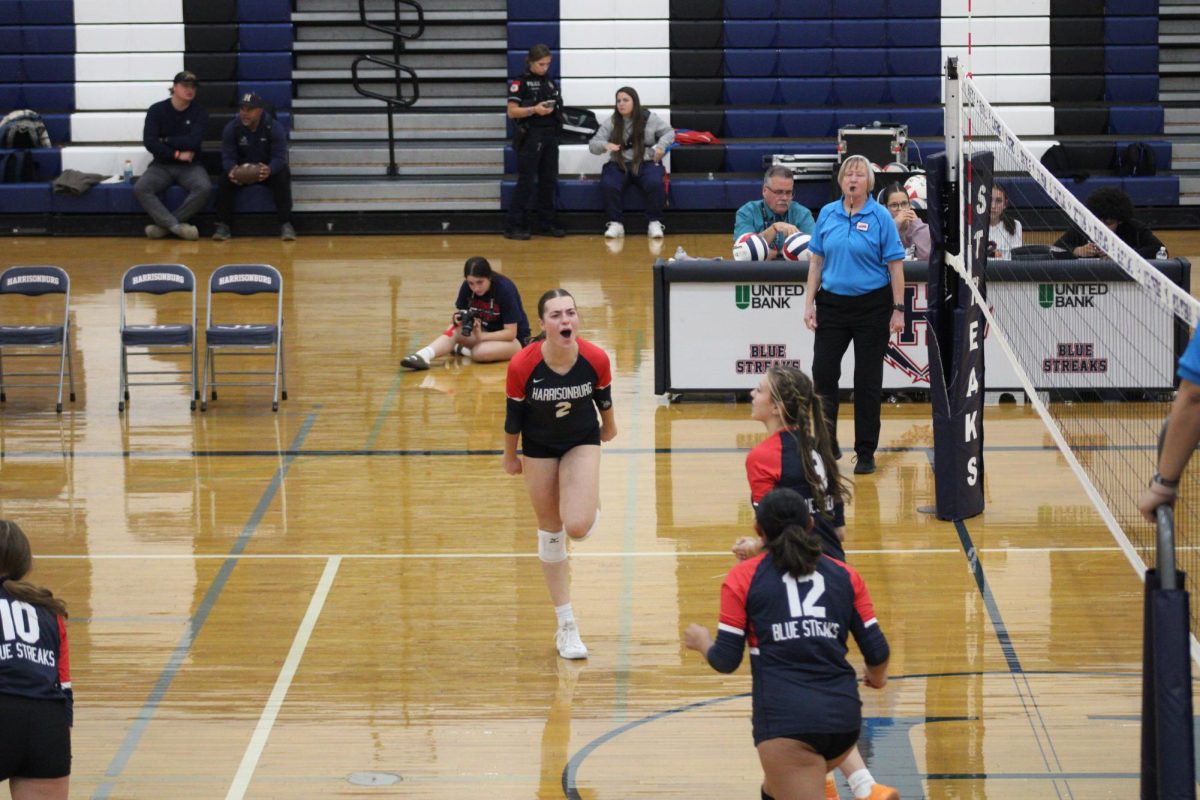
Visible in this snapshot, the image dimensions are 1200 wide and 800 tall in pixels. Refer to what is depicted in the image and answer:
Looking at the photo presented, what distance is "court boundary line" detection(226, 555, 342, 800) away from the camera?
648cm

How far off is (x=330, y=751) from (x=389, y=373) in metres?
7.11

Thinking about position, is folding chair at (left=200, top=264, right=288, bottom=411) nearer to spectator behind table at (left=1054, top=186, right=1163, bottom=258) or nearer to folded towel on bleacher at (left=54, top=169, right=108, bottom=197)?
spectator behind table at (left=1054, top=186, right=1163, bottom=258)

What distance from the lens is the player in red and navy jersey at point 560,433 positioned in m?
7.42

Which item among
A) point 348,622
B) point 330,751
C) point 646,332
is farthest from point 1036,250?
point 330,751

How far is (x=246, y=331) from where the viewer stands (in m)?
12.3

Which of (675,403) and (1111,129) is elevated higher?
(1111,129)

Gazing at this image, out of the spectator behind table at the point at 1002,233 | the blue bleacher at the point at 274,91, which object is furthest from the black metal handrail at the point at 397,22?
the spectator behind table at the point at 1002,233

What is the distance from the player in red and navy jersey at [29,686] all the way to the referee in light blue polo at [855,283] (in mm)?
5532

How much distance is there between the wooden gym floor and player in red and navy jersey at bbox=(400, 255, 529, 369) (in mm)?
239

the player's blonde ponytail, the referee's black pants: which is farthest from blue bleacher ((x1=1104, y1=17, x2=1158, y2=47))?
the player's blonde ponytail

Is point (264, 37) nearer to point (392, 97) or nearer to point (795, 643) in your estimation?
point (392, 97)

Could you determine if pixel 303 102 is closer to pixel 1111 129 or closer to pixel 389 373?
pixel 389 373

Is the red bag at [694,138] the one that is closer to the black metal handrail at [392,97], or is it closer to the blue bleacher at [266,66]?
the black metal handrail at [392,97]

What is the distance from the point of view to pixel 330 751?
6.71 meters
